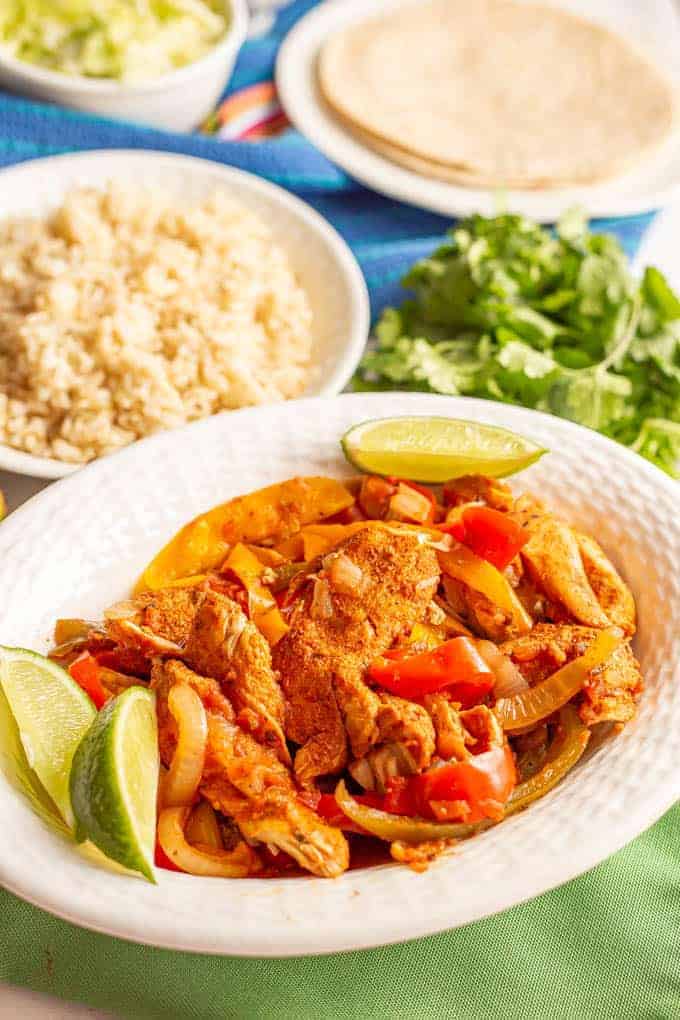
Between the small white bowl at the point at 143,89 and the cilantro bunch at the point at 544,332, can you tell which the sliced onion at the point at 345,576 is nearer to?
the cilantro bunch at the point at 544,332

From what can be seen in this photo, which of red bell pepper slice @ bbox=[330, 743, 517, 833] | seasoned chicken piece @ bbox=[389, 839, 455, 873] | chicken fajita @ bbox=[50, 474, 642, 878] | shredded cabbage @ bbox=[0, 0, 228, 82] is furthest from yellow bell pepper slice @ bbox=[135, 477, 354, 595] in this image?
shredded cabbage @ bbox=[0, 0, 228, 82]

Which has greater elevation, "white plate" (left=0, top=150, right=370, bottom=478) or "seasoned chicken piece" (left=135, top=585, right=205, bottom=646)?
"seasoned chicken piece" (left=135, top=585, right=205, bottom=646)

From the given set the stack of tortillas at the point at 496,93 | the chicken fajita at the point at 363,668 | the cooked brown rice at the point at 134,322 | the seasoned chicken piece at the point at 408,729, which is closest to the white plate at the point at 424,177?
the stack of tortillas at the point at 496,93

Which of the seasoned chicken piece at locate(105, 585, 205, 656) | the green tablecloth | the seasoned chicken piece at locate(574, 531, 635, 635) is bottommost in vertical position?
the green tablecloth

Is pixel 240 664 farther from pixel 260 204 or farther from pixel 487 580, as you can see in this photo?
pixel 260 204

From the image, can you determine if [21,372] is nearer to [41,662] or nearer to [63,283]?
[63,283]

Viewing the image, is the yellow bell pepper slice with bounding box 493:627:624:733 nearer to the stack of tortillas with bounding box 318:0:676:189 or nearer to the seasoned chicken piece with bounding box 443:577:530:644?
the seasoned chicken piece with bounding box 443:577:530:644
